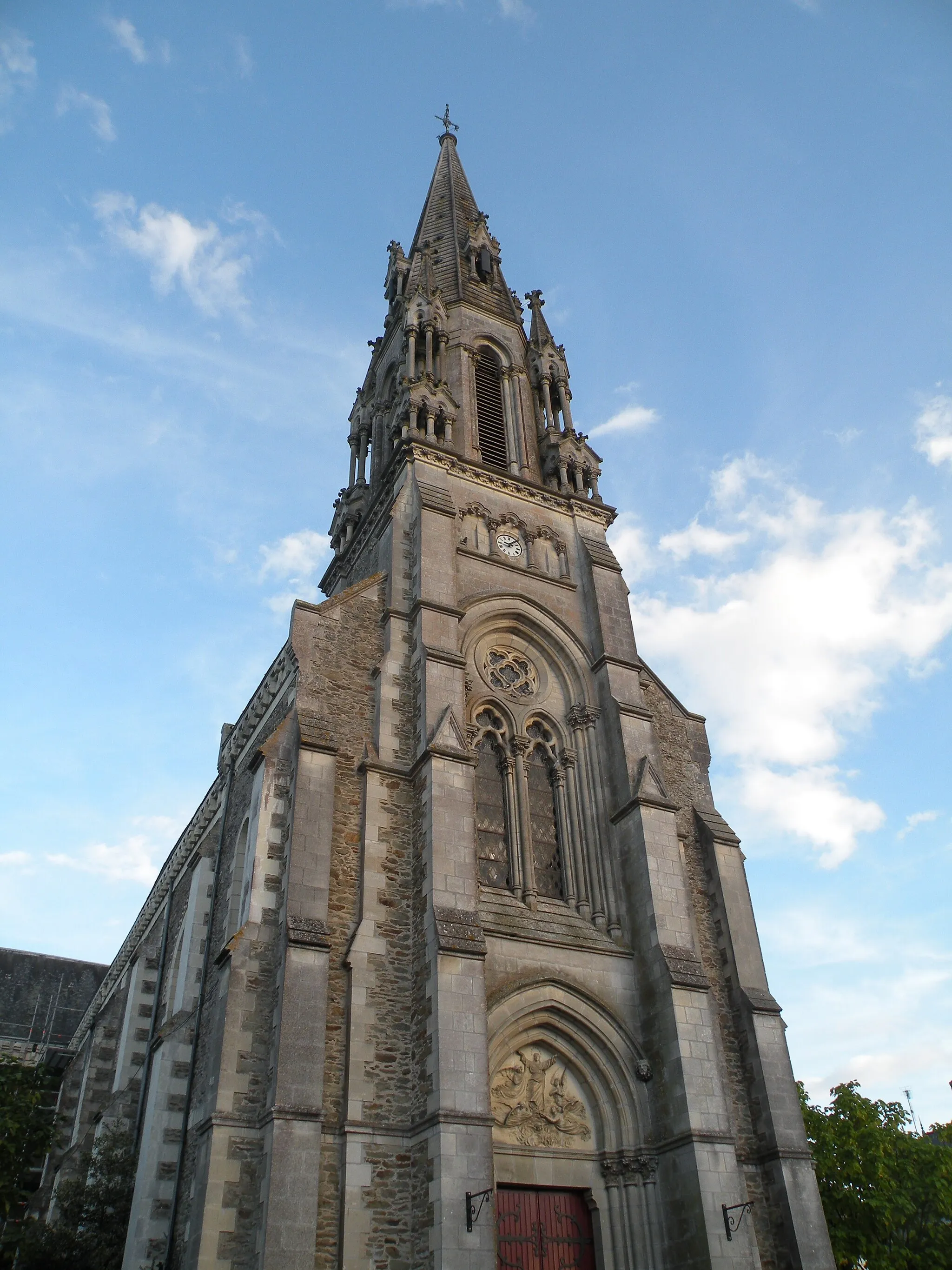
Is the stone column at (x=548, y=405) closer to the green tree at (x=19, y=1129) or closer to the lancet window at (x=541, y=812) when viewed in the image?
the lancet window at (x=541, y=812)

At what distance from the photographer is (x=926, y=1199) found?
1966 cm

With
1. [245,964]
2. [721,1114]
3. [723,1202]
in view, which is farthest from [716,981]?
[245,964]

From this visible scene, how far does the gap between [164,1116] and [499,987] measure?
6.30 metres

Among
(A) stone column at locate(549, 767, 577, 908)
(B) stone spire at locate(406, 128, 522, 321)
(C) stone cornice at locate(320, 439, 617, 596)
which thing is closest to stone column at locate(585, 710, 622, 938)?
(A) stone column at locate(549, 767, 577, 908)

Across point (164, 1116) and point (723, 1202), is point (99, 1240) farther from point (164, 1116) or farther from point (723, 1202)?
point (723, 1202)

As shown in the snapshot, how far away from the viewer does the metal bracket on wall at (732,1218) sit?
14.0 metres

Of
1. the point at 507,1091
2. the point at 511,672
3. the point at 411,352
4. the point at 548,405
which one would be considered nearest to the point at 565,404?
the point at 548,405

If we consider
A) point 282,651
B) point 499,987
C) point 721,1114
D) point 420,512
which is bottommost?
point 721,1114

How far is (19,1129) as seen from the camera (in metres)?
18.4

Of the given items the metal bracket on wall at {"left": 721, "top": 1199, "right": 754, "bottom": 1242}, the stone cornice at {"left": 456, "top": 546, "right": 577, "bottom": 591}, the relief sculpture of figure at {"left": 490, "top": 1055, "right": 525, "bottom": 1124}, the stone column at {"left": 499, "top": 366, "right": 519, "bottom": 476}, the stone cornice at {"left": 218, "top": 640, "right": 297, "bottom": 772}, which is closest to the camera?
the metal bracket on wall at {"left": 721, "top": 1199, "right": 754, "bottom": 1242}

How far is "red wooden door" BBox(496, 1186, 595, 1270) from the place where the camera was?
46.8ft

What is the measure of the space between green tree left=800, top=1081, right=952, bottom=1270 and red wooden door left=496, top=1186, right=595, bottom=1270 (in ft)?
20.1

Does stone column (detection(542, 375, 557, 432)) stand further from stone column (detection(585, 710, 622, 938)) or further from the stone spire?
stone column (detection(585, 710, 622, 938))

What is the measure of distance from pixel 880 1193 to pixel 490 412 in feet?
65.3
